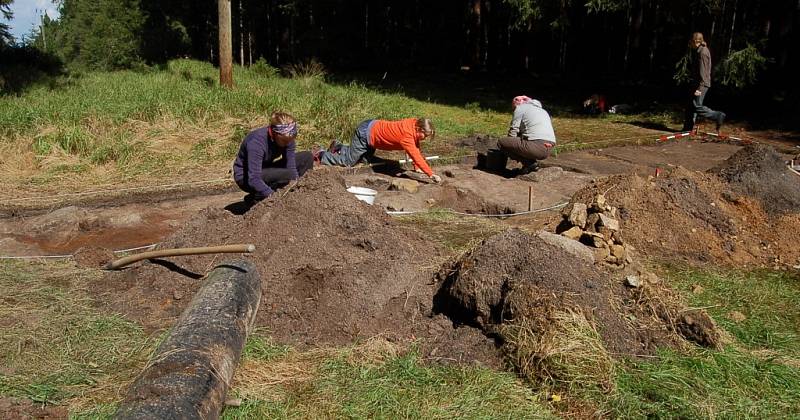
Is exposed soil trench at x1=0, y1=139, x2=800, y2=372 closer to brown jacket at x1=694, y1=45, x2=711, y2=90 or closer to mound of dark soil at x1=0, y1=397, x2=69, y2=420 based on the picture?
mound of dark soil at x1=0, y1=397, x2=69, y2=420

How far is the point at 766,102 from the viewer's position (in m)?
14.4

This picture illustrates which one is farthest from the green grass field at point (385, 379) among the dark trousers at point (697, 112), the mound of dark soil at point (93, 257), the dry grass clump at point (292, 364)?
the dark trousers at point (697, 112)

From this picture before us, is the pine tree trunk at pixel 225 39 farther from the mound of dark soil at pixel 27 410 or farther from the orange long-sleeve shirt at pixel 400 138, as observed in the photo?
the mound of dark soil at pixel 27 410

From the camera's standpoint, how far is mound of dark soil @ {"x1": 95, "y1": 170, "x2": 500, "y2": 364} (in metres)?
4.15

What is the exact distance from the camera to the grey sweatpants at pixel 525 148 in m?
8.49

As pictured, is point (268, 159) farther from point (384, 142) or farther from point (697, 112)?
point (697, 112)

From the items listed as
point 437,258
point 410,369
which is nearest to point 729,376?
point 410,369

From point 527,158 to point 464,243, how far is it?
10.4 feet

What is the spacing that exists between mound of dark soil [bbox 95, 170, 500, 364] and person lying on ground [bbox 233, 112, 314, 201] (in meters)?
0.63

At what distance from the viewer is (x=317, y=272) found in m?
4.50

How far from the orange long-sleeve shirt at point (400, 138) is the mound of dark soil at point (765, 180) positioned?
130 inches

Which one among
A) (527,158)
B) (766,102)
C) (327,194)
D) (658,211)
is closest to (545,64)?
(766,102)

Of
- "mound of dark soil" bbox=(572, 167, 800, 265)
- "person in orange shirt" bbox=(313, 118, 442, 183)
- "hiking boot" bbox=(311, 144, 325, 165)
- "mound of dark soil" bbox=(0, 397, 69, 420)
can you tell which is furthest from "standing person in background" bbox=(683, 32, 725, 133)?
"mound of dark soil" bbox=(0, 397, 69, 420)

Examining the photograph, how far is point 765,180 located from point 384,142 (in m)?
4.37
